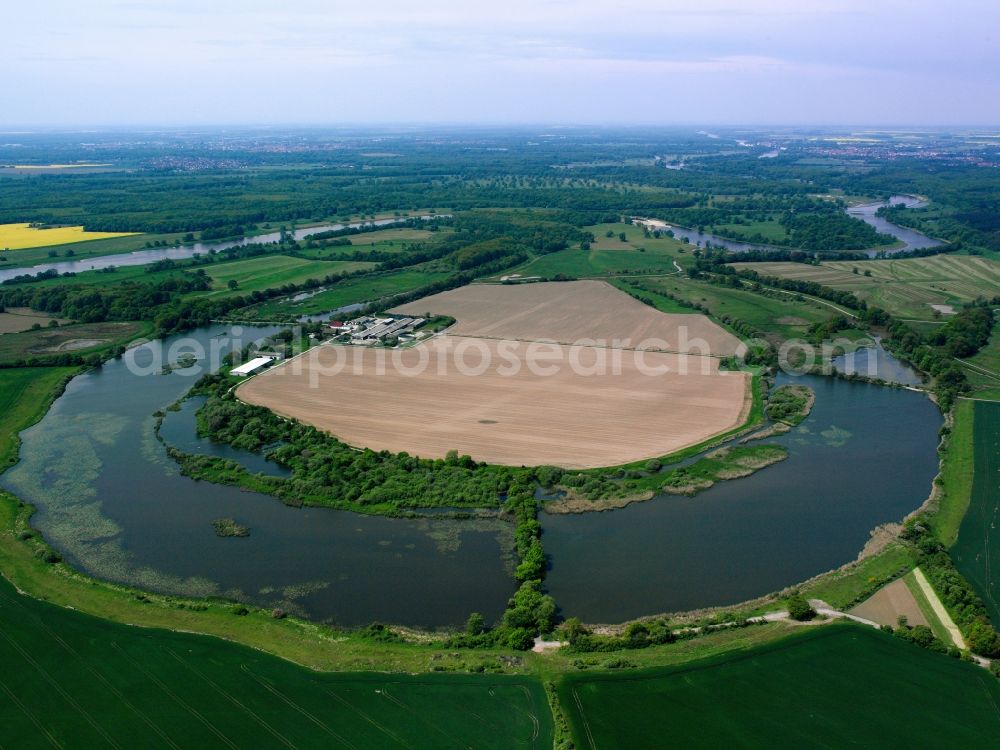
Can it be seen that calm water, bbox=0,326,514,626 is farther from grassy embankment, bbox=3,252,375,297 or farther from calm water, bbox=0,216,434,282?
calm water, bbox=0,216,434,282

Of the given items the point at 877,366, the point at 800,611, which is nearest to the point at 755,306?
the point at 877,366

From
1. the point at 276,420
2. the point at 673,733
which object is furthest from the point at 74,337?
the point at 673,733

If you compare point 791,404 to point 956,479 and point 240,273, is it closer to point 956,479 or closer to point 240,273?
point 956,479

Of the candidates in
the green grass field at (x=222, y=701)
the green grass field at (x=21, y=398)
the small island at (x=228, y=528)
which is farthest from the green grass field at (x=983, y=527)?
the green grass field at (x=21, y=398)

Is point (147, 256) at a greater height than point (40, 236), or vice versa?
point (40, 236)

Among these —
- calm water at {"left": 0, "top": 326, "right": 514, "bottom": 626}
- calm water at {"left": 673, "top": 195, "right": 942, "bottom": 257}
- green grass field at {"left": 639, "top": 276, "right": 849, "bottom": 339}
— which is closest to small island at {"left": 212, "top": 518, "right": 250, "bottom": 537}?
calm water at {"left": 0, "top": 326, "right": 514, "bottom": 626}

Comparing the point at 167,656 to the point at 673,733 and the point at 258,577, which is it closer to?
the point at 258,577
